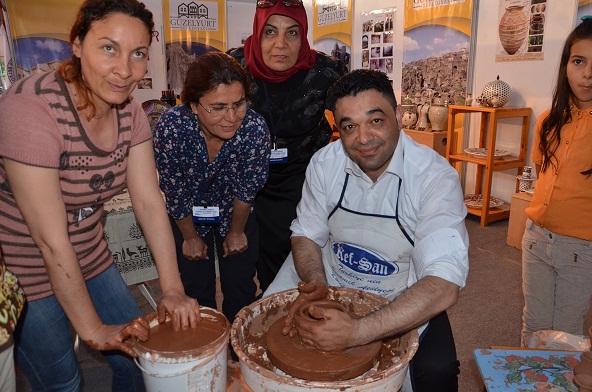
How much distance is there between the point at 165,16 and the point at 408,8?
3196 millimetres

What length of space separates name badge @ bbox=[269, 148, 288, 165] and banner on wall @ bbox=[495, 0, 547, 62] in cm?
322

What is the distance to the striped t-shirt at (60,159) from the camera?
3.65 ft

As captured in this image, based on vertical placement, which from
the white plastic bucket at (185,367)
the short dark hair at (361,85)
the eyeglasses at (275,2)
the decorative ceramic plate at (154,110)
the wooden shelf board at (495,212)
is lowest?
the wooden shelf board at (495,212)

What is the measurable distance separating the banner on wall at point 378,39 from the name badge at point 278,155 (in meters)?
4.02

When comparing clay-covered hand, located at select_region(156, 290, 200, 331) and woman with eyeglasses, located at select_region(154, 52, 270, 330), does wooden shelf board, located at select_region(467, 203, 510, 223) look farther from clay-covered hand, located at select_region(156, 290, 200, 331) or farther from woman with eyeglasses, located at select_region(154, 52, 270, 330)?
clay-covered hand, located at select_region(156, 290, 200, 331)

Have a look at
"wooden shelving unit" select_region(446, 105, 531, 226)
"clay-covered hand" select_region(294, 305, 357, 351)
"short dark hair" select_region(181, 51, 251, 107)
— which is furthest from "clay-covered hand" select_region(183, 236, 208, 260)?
"wooden shelving unit" select_region(446, 105, 531, 226)

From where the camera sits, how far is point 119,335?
1154 millimetres

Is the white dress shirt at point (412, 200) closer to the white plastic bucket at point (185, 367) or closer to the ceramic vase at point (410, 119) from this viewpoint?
the white plastic bucket at point (185, 367)

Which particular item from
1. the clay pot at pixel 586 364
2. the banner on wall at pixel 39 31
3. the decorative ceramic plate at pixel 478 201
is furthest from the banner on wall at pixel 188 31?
the clay pot at pixel 586 364

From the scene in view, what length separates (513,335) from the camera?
283cm

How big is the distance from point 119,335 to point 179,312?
→ 0.17 metres

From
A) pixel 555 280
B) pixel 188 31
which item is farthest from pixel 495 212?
pixel 188 31

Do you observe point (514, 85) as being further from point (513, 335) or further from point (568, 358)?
point (568, 358)

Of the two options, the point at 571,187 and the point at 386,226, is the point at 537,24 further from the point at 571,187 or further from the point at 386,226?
the point at 386,226
